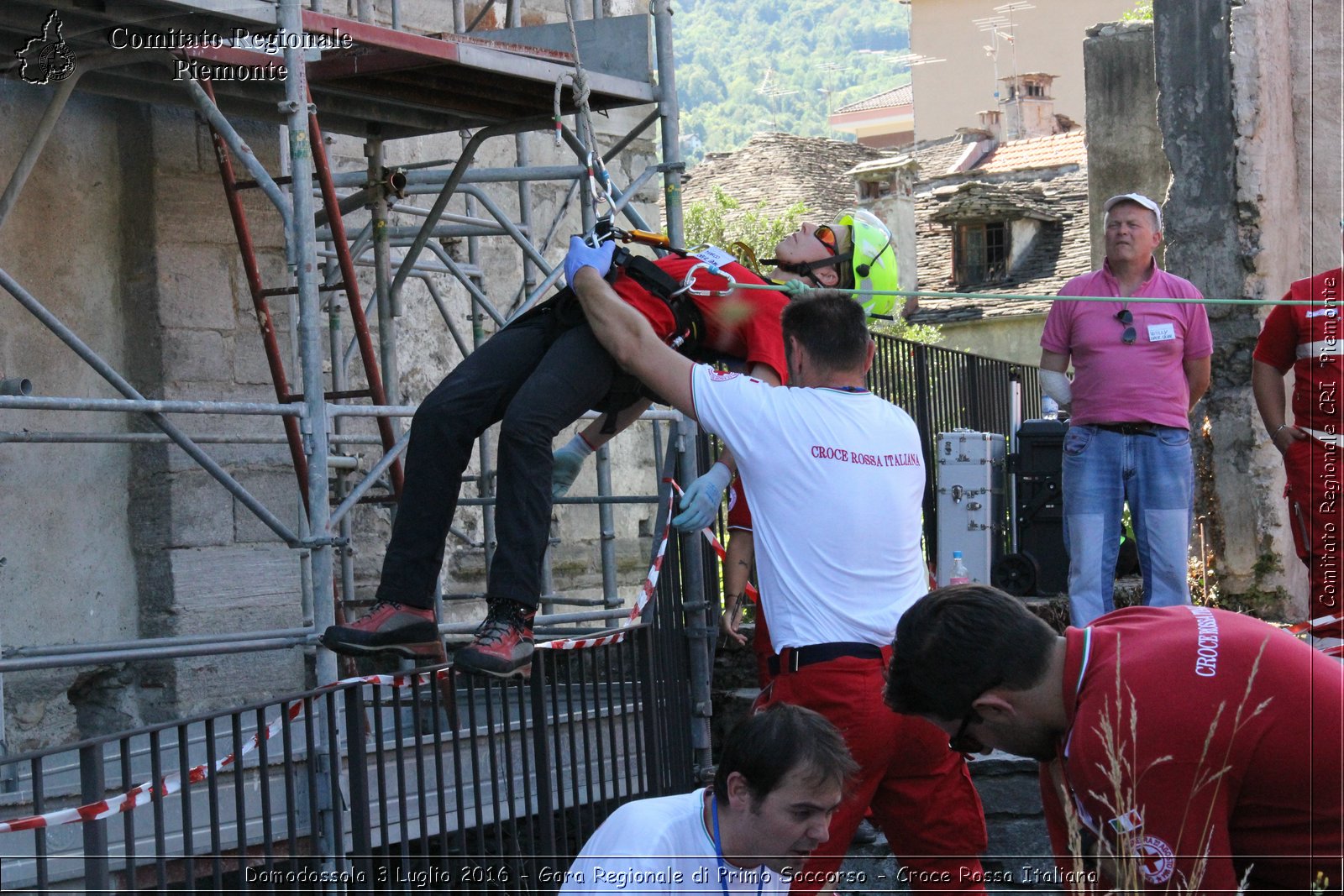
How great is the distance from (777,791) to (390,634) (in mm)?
1565

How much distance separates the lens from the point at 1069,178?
103 ft

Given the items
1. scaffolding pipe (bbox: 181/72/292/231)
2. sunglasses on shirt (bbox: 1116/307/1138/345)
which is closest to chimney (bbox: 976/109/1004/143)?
sunglasses on shirt (bbox: 1116/307/1138/345)

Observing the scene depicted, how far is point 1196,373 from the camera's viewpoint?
21.3ft

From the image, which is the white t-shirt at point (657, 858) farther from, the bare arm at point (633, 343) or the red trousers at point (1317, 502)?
the red trousers at point (1317, 502)

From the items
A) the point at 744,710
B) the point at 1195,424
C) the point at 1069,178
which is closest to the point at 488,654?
the point at 744,710

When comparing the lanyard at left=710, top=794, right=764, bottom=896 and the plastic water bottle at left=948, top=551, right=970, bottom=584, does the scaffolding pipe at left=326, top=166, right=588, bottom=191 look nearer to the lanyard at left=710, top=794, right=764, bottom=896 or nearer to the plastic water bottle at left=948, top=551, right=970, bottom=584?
the plastic water bottle at left=948, top=551, right=970, bottom=584

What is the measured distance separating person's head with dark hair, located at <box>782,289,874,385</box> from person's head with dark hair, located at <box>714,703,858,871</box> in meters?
1.19

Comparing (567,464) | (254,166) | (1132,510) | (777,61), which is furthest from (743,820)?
(777,61)

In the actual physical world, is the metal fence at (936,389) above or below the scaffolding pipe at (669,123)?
below

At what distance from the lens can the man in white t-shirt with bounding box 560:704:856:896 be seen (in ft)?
10.1

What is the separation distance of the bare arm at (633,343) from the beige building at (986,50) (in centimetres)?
4192

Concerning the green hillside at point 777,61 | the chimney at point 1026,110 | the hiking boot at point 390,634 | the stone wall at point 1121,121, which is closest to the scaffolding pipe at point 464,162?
the hiking boot at point 390,634

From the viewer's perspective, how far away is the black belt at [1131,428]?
625 cm

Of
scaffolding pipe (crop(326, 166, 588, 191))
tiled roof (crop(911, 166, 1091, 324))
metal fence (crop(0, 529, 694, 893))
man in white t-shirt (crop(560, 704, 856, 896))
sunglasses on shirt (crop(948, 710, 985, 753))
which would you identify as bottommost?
metal fence (crop(0, 529, 694, 893))
